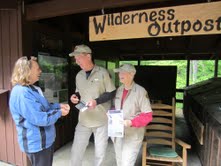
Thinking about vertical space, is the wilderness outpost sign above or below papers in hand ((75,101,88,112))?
above

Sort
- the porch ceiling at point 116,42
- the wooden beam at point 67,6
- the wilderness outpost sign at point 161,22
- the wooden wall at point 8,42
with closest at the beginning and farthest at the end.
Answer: the wilderness outpost sign at point 161,22 → the wooden beam at point 67,6 → the porch ceiling at point 116,42 → the wooden wall at point 8,42

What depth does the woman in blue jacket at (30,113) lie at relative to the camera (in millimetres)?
1536

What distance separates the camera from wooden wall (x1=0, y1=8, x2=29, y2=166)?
248cm

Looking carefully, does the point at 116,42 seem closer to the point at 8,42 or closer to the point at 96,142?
the point at 8,42

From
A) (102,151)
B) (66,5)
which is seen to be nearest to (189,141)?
(102,151)

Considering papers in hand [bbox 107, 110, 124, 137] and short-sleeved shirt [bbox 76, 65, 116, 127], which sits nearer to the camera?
papers in hand [bbox 107, 110, 124, 137]

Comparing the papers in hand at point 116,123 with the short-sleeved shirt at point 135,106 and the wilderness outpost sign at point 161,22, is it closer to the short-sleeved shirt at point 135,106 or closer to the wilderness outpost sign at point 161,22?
A: the short-sleeved shirt at point 135,106

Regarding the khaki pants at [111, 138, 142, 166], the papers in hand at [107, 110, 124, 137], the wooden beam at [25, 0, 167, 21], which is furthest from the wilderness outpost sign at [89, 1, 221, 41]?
the khaki pants at [111, 138, 142, 166]

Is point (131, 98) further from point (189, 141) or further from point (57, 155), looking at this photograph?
point (189, 141)

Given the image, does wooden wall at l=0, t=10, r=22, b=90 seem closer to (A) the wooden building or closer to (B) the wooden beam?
(A) the wooden building

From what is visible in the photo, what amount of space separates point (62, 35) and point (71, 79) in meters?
0.76

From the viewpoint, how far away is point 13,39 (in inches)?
98.8

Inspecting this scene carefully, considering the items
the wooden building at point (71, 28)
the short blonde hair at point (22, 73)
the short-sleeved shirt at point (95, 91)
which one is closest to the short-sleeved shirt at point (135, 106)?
the short-sleeved shirt at point (95, 91)

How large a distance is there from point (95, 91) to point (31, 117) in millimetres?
821
